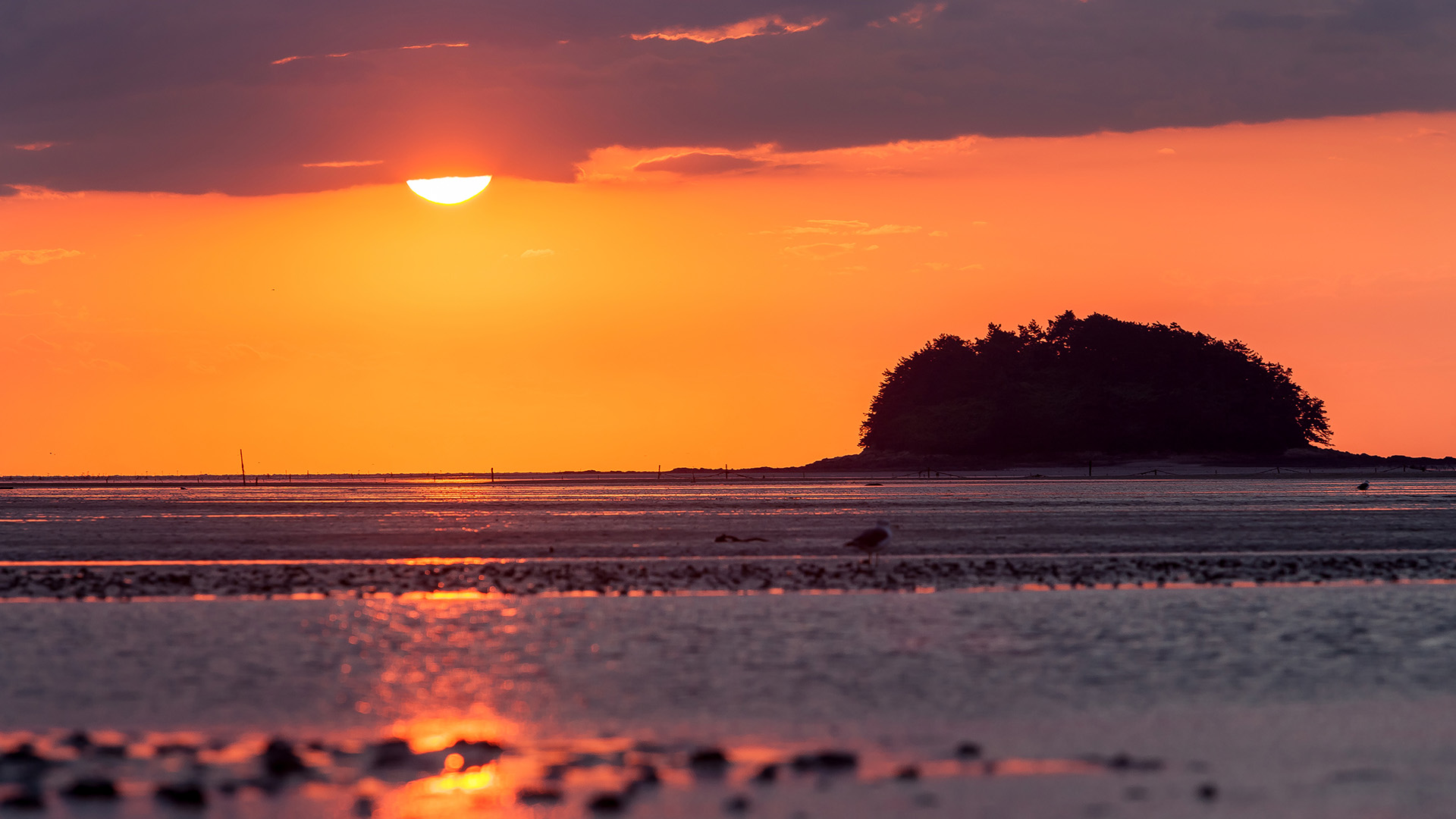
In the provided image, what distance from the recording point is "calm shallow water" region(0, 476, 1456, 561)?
47.2 meters

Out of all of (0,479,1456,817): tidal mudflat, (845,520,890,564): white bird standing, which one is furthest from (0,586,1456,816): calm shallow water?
(845,520,890,564): white bird standing

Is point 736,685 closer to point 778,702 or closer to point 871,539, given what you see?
point 778,702

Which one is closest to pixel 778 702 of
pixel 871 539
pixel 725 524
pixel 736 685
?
pixel 736 685

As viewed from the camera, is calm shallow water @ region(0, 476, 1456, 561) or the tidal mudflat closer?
the tidal mudflat

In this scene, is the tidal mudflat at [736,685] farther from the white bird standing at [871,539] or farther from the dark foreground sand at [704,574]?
the white bird standing at [871,539]

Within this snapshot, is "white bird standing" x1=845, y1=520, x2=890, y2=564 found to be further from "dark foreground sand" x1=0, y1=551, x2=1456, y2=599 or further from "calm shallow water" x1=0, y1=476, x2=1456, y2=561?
Result: "calm shallow water" x1=0, y1=476, x2=1456, y2=561

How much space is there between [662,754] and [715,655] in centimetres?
686

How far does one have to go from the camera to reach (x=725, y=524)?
64.0 metres

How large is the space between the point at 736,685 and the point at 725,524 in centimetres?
4547

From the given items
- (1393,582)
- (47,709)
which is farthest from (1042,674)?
(1393,582)

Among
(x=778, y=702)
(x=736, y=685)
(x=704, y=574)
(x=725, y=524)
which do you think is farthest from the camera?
(x=725, y=524)

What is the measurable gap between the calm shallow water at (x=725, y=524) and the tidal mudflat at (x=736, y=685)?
434cm

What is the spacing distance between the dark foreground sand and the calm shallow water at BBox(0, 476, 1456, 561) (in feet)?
11.5

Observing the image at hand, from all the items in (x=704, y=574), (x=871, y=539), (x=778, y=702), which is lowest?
(x=778, y=702)
